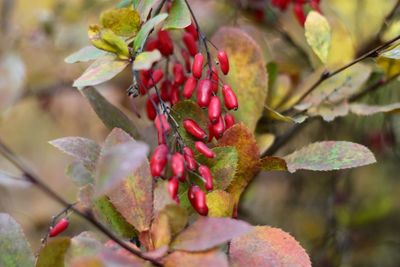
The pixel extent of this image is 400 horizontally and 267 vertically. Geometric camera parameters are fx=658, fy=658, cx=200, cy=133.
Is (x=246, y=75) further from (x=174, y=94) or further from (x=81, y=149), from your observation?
(x=81, y=149)

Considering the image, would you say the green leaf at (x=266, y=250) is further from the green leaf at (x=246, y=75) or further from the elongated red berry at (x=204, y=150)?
the green leaf at (x=246, y=75)

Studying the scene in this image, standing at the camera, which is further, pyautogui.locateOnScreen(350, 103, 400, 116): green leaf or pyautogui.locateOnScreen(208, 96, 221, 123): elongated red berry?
pyautogui.locateOnScreen(350, 103, 400, 116): green leaf

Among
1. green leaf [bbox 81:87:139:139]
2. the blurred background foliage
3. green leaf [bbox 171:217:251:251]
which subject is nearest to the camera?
green leaf [bbox 171:217:251:251]

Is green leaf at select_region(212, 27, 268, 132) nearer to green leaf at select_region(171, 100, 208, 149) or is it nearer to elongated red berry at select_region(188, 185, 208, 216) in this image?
green leaf at select_region(171, 100, 208, 149)

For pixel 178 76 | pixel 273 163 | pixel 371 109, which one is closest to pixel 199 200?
pixel 273 163

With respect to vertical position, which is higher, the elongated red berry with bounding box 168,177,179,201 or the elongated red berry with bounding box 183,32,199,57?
the elongated red berry with bounding box 183,32,199,57

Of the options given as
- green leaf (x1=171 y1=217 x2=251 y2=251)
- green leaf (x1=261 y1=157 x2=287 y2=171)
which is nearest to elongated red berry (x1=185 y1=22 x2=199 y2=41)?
green leaf (x1=261 y1=157 x2=287 y2=171)

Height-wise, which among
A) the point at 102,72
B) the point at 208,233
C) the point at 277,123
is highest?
the point at 102,72

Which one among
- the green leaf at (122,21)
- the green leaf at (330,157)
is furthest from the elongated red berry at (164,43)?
the green leaf at (330,157)
